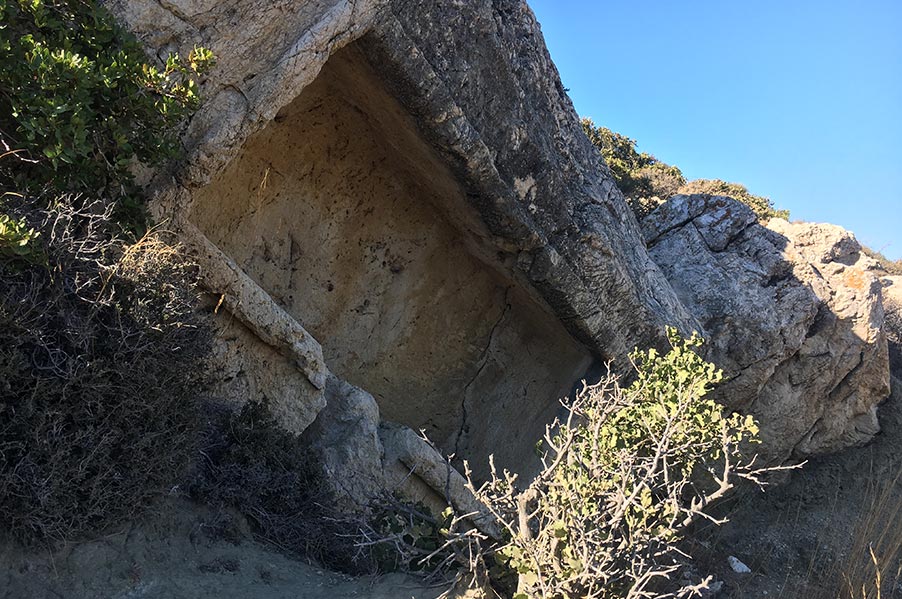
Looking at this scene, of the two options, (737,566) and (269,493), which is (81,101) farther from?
(737,566)

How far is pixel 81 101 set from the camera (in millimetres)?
3162

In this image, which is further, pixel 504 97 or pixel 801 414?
pixel 801 414

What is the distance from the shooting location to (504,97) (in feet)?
17.3

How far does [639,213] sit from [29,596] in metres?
8.99

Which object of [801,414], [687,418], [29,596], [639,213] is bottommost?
[29,596]

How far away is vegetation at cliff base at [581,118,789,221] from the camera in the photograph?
11.8m

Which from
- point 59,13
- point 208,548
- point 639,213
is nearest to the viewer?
point 59,13

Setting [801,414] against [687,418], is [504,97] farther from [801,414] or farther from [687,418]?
[801,414]

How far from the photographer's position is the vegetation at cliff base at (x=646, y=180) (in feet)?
38.7

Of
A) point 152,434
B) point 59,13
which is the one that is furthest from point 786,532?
point 59,13

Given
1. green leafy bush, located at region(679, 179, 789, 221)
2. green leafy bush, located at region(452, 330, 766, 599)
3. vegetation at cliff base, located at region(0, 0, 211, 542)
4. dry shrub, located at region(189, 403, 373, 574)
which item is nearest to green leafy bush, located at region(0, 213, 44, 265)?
vegetation at cliff base, located at region(0, 0, 211, 542)

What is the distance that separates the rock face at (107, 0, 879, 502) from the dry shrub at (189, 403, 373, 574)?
0.29 metres

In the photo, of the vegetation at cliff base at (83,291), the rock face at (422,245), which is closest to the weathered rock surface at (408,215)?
the rock face at (422,245)

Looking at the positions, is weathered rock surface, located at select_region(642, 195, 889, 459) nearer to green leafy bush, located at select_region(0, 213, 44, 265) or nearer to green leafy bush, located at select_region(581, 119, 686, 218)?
green leafy bush, located at select_region(581, 119, 686, 218)
